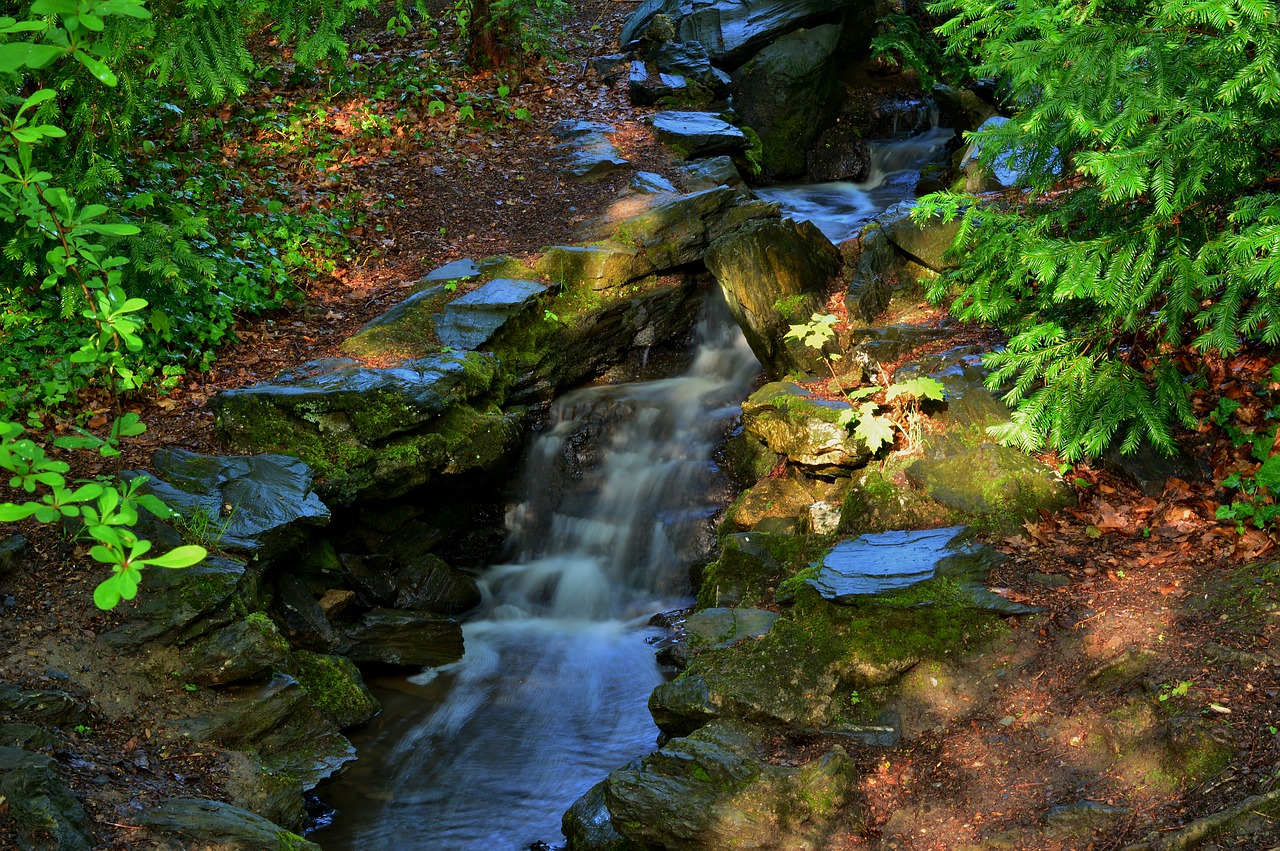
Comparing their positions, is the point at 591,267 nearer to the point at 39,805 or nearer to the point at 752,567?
the point at 752,567

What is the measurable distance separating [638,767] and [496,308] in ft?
17.6

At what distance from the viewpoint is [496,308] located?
9.03m

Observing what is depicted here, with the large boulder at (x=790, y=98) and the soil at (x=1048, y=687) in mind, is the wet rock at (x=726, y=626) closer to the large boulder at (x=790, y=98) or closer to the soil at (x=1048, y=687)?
the soil at (x=1048, y=687)

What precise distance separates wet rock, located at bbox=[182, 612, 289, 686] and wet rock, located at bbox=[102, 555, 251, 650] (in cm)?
9

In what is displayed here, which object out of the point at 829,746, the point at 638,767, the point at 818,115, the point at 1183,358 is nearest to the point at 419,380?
the point at 638,767

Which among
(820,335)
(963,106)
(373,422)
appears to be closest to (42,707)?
(373,422)

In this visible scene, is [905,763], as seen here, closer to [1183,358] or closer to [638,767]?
[638,767]

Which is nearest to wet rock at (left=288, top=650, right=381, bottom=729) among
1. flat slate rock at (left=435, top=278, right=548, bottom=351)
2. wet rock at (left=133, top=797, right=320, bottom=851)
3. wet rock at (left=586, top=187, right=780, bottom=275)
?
wet rock at (left=133, top=797, right=320, bottom=851)

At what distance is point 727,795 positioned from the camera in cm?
441

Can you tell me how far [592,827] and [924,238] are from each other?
241 inches

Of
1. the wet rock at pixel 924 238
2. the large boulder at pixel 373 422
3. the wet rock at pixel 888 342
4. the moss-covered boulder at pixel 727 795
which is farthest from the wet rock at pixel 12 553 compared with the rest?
the wet rock at pixel 924 238

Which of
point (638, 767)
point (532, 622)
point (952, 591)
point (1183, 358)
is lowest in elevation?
point (532, 622)

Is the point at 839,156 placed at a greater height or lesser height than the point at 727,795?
greater

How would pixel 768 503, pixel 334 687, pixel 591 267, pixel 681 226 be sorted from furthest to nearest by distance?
pixel 681 226 < pixel 591 267 < pixel 768 503 < pixel 334 687
